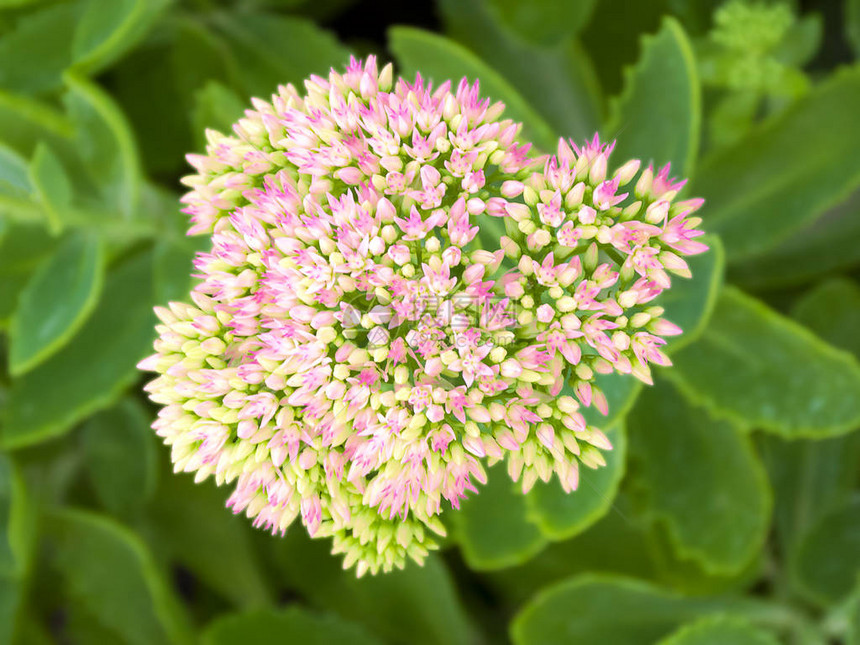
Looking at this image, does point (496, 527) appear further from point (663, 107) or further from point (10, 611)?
point (10, 611)

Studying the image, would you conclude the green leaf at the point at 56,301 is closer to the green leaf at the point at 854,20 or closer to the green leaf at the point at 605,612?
the green leaf at the point at 605,612

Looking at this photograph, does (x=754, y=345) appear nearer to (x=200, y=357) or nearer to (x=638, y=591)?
(x=638, y=591)

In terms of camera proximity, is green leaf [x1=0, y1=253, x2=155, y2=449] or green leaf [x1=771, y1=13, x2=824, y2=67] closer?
green leaf [x1=0, y1=253, x2=155, y2=449]

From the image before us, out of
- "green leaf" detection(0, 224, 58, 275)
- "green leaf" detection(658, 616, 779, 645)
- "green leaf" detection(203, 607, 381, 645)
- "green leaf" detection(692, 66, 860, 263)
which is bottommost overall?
"green leaf" detection(658, 616, 779, 645)

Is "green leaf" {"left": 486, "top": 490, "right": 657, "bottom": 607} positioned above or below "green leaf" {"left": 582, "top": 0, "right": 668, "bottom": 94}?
below

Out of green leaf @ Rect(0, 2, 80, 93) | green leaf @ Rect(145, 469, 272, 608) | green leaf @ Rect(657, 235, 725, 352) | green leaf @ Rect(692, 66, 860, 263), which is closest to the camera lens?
green leaf @ Rect(657, 235, 725, 352)

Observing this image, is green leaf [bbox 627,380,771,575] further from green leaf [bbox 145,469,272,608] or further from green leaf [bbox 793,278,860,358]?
green leaf [bbox 145,469,272,608]

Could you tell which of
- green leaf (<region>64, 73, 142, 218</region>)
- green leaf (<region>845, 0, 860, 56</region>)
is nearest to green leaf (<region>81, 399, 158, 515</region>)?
green leaf (<region>64, 73, 142, 218</region>)

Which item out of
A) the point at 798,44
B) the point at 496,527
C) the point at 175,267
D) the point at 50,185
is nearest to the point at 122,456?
the point at 175,267
